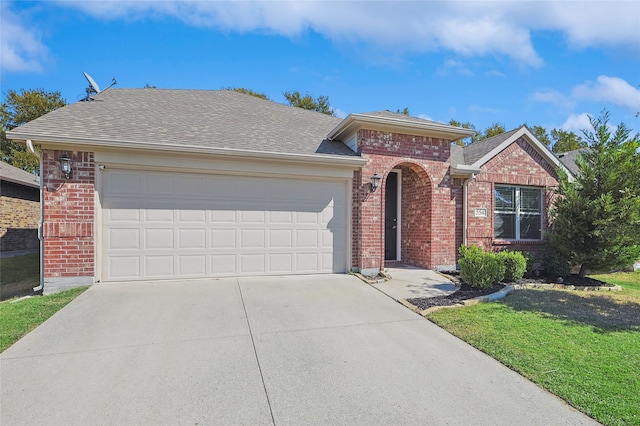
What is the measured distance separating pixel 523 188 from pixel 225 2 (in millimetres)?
10043

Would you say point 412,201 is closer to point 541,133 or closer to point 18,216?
point 18,216

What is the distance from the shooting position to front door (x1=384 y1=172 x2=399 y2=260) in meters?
9.65

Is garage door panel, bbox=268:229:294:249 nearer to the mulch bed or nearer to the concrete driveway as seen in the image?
the concrete driveway

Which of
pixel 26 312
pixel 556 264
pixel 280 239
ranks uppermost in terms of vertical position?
pixel 280 239

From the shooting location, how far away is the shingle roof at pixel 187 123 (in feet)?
22.1

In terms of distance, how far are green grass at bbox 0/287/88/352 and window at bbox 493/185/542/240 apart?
10.7 m

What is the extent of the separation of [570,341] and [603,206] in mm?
5173

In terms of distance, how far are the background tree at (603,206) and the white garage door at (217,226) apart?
19.6 ft

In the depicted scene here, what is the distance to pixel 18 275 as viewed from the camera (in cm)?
935

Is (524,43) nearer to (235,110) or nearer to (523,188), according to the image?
(523,188)

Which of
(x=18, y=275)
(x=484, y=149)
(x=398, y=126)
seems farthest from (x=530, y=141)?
(x=18, y=275)

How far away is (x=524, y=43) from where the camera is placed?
8.60 metres

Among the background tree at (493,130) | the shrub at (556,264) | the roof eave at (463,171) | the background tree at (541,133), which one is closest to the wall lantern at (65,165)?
the roof eave at (463,171)

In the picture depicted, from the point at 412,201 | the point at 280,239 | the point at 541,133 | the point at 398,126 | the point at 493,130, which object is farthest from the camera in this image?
the point at 541,133
